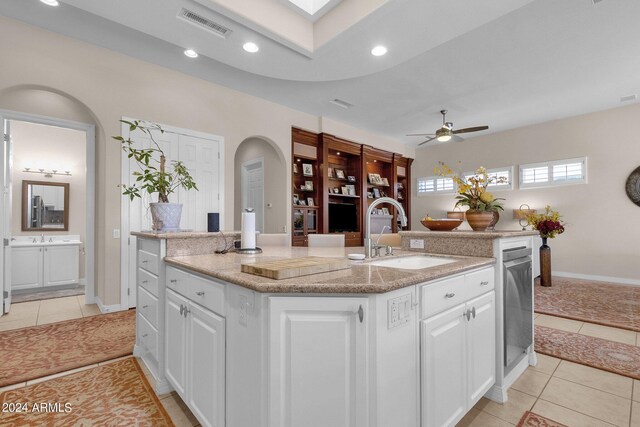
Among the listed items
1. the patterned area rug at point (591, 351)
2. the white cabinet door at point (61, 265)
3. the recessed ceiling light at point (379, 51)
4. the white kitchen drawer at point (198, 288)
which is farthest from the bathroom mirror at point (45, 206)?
the patterned area rug at point (591, 351)

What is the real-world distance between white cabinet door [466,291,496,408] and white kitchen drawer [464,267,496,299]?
4 centimetres

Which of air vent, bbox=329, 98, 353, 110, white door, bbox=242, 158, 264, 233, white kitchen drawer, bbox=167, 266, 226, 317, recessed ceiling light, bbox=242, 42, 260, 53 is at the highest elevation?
air vent, bbox=329, 98, 353, 110

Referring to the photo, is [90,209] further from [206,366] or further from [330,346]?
[330,346]

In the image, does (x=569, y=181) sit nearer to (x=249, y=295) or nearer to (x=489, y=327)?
(x=489, y=327)

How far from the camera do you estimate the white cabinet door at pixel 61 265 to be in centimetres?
464

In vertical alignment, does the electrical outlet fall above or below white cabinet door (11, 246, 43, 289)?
above

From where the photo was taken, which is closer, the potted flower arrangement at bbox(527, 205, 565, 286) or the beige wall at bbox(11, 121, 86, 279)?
the beige wall at bbox(11, 121, 86, 279)

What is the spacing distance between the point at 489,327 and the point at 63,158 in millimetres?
6641

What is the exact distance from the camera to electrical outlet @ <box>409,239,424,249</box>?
7.61 feet

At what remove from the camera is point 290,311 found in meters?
1.13

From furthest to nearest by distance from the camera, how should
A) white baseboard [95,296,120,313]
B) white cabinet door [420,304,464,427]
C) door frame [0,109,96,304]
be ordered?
door frame [0,109,96,304] < white baseboard [95,296,120,313] < white cabinet door [420,304,464,427]

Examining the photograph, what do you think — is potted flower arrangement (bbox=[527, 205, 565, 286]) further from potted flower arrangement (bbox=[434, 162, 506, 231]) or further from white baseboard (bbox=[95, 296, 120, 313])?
white baseboard (bbox=[95, 296, 120, 313])

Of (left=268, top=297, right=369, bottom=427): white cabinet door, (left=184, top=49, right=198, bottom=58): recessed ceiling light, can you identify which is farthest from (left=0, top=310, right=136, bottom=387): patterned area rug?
(left=184, top=49, right=198, bottom=58): recessed ceiling light

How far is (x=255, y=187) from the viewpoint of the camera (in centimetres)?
613
